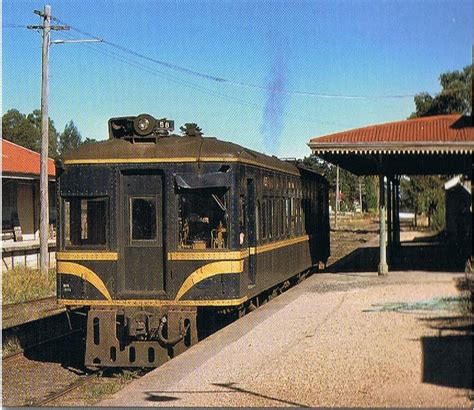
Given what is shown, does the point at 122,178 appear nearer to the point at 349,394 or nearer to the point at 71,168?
the point at 71,168

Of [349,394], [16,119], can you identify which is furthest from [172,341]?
[16,119]

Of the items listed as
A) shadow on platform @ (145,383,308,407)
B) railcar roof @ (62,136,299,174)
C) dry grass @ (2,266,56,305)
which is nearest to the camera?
shadow on platform @ (145,383,308,407)

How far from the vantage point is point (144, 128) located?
33.1 feet

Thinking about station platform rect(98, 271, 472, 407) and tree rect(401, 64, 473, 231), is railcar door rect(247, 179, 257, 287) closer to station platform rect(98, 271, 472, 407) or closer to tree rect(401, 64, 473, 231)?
station platform rect(98, 271, 472, 407)

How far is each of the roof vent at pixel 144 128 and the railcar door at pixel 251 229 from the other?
142cm

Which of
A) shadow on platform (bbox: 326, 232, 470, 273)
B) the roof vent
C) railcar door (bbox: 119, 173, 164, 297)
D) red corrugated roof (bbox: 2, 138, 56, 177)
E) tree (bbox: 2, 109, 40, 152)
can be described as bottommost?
shadow on platform (bbox: 326, 232, 470, 273)

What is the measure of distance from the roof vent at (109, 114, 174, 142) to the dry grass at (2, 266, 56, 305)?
8360 mm

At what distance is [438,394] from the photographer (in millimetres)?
6438

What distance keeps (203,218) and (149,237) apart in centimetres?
77

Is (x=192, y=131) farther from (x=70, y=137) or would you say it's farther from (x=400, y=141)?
(x=70, y=137)

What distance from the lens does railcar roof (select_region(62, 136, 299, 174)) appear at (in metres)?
9.87

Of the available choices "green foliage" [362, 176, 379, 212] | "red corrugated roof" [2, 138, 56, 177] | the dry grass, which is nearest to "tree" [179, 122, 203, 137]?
the dry grass

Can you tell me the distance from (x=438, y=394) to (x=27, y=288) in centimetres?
1391

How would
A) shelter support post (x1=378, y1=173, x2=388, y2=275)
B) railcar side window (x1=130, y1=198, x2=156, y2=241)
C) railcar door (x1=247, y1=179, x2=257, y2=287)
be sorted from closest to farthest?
1. railcar side window (x1=130, y1=198, x2=156, y2=241)
2. railcar door (x1=247, y1=179, x2=257, y2=287)
3. shelter support post (x1=378, y1=173, x2=388, y2=275)
